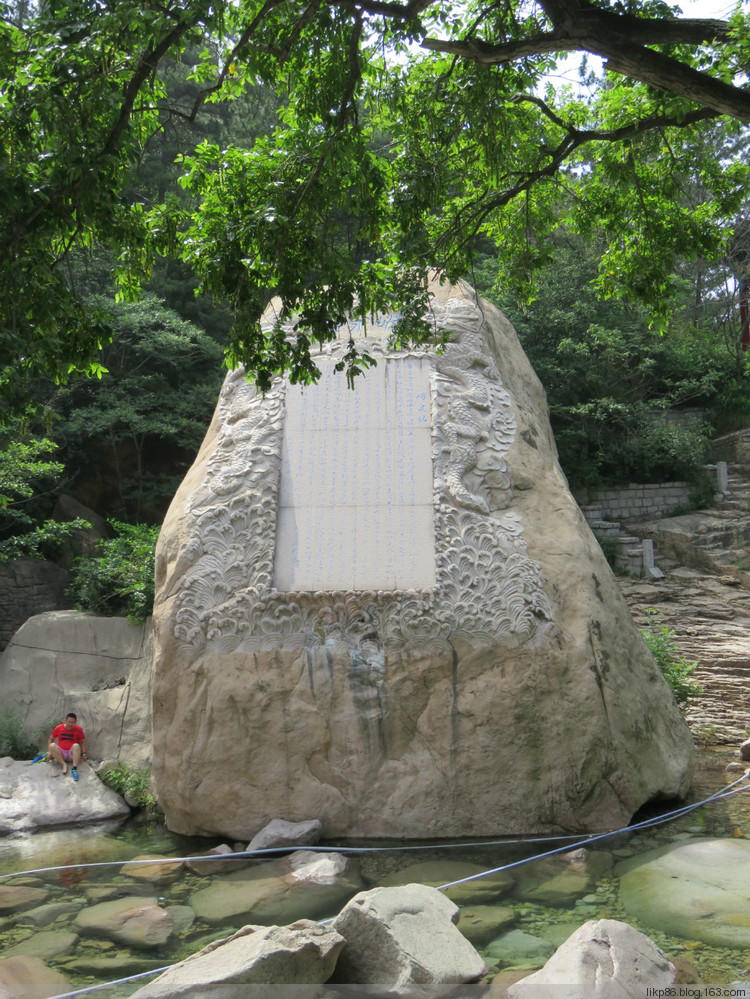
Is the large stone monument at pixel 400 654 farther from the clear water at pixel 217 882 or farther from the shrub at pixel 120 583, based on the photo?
the shrub at pixel 120 583

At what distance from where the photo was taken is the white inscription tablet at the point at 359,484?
6.27 metres

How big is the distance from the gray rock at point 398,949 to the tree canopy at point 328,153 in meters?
2.70

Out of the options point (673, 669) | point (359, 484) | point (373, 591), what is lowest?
point (673, 669)

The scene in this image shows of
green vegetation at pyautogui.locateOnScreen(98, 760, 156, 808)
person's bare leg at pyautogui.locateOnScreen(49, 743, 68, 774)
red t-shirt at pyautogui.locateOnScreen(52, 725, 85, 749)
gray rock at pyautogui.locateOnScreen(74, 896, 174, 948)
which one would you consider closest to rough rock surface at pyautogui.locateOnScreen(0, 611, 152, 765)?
red t-shirt at pyautogui.locateOnScreen(52, 725, 85, 749)

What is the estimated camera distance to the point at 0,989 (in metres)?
3.73

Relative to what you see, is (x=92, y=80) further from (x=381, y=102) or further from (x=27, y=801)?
(x=27, y=801)

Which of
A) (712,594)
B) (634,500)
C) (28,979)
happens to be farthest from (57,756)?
(634,500)

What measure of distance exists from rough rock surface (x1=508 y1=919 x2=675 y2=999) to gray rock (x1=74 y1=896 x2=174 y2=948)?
6.59 feet

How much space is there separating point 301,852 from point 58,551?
914 centimetres

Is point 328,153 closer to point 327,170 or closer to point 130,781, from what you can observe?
point 327,170

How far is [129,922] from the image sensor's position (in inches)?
179

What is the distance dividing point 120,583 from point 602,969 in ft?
24.7

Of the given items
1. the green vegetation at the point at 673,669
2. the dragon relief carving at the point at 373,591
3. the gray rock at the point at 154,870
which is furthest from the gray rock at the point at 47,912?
the green vegetation at the point at 673,669

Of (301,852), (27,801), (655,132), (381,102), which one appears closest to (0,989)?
(301,852)
